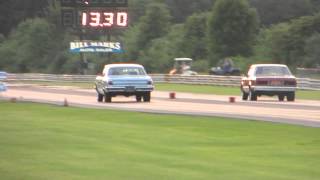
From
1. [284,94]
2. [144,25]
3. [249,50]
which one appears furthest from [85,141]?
[144,25]

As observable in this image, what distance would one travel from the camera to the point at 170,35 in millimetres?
90125

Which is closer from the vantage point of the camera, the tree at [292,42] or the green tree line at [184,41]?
the tree at [292,42]

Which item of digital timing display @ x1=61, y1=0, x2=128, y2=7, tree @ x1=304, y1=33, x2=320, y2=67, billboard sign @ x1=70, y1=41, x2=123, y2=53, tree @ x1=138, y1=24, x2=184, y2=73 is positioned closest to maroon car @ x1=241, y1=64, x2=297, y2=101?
tree @ x1=304, y1=33, x2=320, y2=67

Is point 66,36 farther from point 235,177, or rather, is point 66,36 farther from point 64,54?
point 235,177

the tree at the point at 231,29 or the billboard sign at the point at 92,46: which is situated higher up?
the tree at the point at 231,29

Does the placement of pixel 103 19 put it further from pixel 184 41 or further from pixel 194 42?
pixel 194 42

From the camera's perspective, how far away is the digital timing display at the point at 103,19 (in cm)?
6831

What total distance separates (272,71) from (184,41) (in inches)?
2002

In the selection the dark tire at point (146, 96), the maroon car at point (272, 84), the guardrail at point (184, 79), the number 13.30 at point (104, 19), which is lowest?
the guardrail at point (184, 79)

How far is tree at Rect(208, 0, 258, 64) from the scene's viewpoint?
77.1 meters

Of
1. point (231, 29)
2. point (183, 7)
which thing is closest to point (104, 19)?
point (231, 29)

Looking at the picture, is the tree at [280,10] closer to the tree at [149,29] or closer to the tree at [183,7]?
the tree at [183,7]

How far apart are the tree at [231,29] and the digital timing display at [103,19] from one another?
11881mm

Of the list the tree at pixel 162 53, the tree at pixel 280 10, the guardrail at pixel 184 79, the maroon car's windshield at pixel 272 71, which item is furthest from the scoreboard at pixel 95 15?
the tree at pixel 280 10
